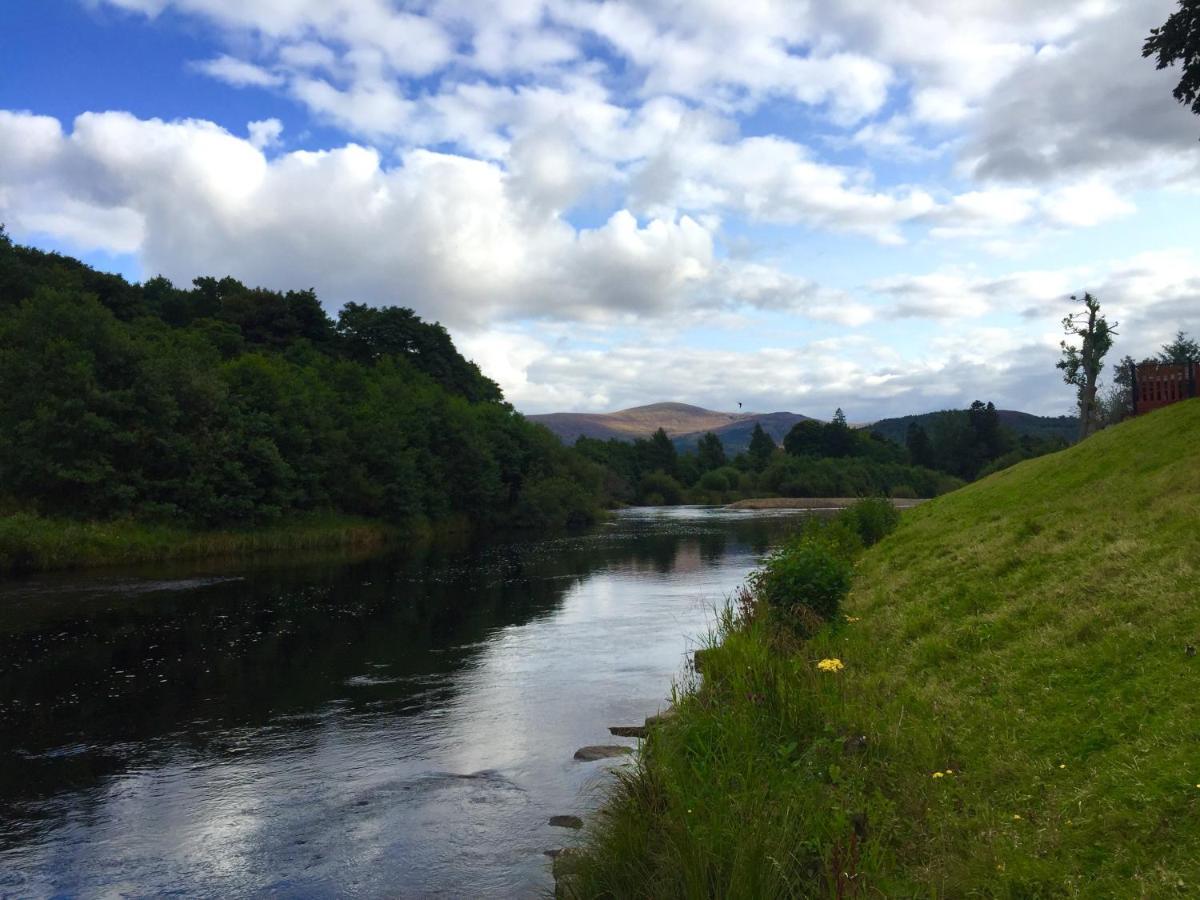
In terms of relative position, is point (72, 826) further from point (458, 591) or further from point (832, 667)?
point (458, 591)

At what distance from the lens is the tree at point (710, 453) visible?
176125 millimetres

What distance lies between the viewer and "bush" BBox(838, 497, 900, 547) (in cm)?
3241

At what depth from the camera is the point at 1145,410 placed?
26750 mm

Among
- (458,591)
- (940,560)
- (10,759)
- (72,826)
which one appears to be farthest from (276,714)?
(458,591)

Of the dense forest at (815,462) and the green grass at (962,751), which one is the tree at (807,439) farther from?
the green grass at (962,751)

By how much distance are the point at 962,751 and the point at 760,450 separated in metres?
171

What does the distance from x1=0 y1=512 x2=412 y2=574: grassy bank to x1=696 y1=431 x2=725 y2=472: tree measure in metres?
120

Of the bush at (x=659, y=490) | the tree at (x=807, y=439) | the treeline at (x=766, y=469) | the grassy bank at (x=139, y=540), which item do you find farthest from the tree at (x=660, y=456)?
the grassy bank at (x=139, y=540)

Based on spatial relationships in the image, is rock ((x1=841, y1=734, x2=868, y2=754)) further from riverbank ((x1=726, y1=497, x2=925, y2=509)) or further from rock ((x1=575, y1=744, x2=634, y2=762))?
riverbank ((x1=726, y1=497, x2=925, y2=509))

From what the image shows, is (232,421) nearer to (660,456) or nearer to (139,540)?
(139,540)

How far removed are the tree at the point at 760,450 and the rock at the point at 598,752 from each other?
152 meters

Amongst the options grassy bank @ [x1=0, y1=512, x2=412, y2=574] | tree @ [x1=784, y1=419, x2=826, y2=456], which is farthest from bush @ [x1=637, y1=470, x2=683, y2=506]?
grassy bank @ [x1=0, y1=512, x2=412, y2=574]

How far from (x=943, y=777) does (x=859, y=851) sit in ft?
6.98

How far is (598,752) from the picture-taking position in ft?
46.0
